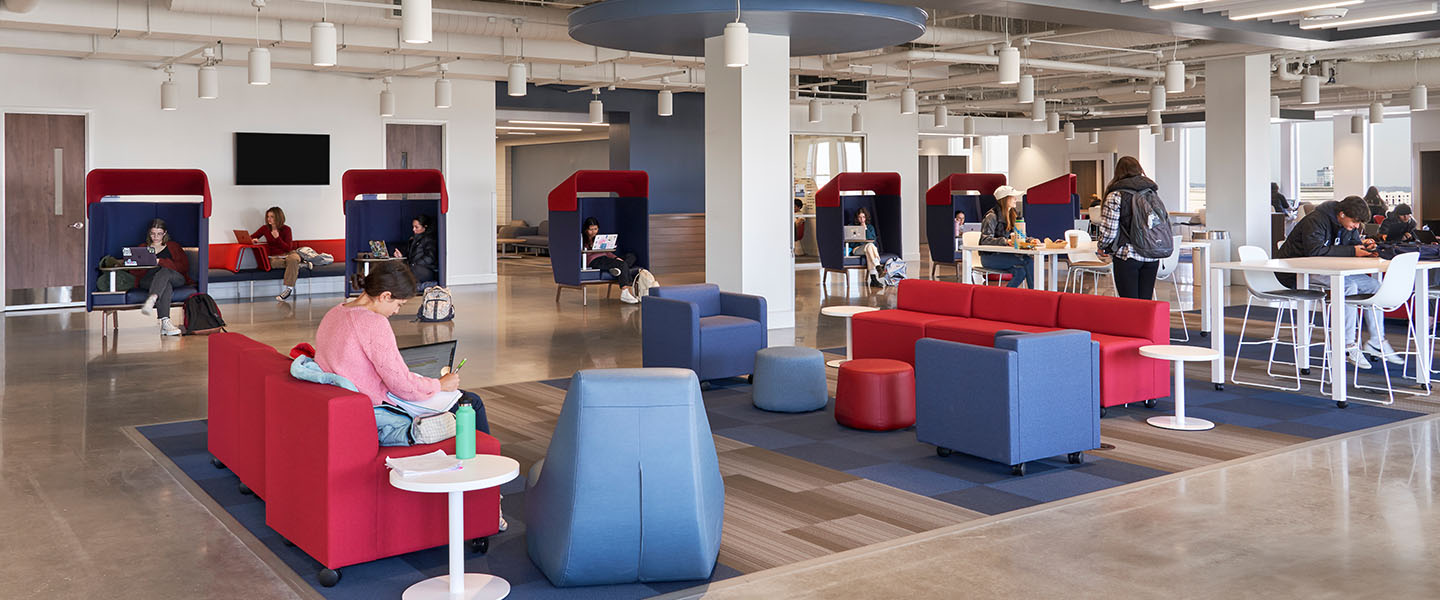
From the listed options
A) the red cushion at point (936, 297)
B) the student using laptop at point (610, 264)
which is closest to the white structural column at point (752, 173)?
the red cushion at point (936, 297)

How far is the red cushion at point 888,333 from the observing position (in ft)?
24.5

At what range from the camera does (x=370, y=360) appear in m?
4.17

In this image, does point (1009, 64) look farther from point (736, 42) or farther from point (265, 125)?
point (265, 125)

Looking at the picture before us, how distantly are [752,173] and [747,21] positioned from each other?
1470mm

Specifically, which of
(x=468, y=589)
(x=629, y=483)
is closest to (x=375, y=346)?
(x=468, y=589)

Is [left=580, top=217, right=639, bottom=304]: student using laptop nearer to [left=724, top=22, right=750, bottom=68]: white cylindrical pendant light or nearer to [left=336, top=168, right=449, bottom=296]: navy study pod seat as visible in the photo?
[left=336, top=168, right=449, bottom=296]: navy study pod seat

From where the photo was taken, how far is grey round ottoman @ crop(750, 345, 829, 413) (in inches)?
274

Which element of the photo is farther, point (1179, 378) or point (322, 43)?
point (322, 43)

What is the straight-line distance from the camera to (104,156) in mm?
13602

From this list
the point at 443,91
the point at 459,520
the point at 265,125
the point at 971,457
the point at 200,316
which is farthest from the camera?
the point at 265,125

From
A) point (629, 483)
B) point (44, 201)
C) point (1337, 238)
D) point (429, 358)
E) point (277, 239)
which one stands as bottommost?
point (629, 483)

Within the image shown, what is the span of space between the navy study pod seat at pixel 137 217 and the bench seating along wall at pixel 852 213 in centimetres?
749

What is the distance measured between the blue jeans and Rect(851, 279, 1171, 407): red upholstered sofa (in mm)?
3890

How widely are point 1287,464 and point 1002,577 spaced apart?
233cm
